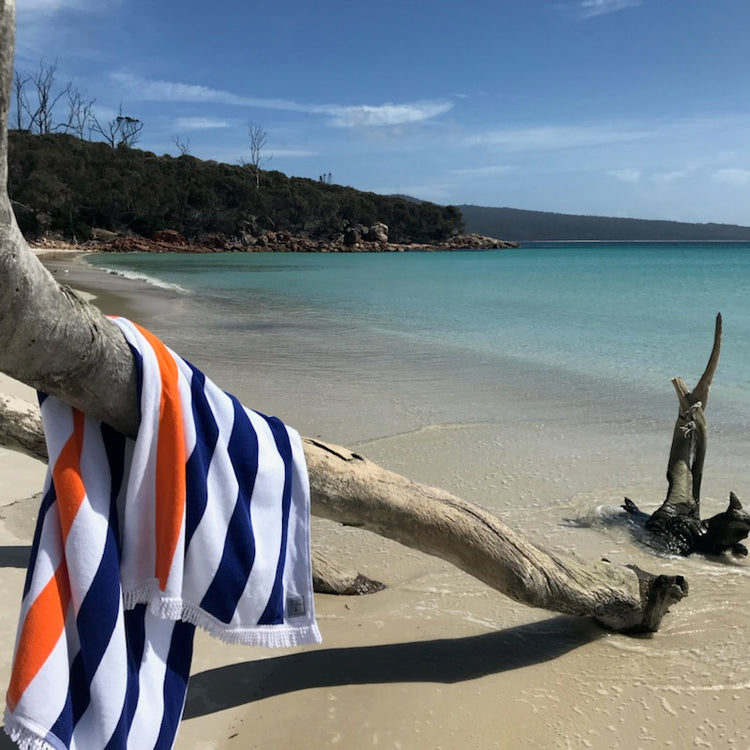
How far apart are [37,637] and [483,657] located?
1883 millimetres

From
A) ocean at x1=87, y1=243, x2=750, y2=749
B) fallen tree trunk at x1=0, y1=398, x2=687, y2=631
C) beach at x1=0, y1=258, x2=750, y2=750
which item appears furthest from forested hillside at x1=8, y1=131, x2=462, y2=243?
fallen tree trunk at x1=0, y1=398, x2=687, y2=631

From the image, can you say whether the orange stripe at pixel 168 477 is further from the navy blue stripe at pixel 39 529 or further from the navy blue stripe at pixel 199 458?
the navy blue stripe at pixel 39 529

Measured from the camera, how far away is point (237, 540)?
1.72m

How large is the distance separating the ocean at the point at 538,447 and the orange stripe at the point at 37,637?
160 cm

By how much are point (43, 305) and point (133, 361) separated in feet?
0.85

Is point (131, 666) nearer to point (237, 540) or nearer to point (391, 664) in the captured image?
point (237, 540)

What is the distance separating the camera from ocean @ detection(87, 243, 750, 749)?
2.67 metres

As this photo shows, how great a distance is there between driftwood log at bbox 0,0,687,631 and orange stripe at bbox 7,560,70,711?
0.38 metres

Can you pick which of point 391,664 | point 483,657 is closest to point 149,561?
point 391,664

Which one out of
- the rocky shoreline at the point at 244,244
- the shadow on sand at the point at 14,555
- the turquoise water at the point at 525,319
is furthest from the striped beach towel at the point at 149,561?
the rocky shoreline at the point at 244,244

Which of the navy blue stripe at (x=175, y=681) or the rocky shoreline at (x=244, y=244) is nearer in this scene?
the navy blue stripe at (x=175, y=681)

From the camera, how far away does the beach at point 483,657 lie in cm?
239

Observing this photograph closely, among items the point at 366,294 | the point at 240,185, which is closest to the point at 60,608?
the point at 366,294

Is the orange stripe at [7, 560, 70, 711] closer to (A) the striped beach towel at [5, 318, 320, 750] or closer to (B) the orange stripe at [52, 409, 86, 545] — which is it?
(A) the striped beach towel at [5, 318, 320, 750]
